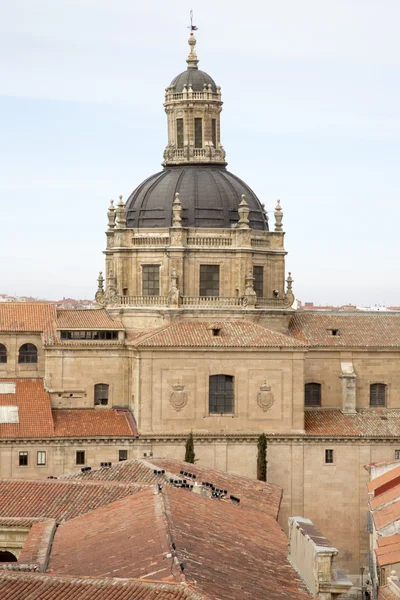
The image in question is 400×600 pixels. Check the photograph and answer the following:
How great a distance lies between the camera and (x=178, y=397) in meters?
72.8

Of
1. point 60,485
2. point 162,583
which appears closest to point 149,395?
point 60,485

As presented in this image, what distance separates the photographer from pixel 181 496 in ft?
153

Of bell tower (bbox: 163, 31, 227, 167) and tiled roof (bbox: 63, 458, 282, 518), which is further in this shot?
bell tower (bbox: 163, 31, 227, 167)

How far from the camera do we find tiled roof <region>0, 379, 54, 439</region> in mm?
70438

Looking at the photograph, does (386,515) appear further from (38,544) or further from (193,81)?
(193,81)

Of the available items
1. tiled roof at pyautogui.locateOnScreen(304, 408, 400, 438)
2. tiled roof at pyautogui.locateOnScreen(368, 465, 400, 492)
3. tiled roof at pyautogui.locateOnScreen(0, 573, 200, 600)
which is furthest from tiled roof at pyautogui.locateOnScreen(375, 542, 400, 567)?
tiled roof at pyautogui.locateOnScreen(304, 408, 400, 438)

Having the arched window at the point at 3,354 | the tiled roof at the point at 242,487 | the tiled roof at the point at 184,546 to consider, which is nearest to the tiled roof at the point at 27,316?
the arched window at the point at 3,354

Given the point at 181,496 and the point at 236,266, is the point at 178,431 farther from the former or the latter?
the point at 181,496

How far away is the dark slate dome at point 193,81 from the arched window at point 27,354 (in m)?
17.3

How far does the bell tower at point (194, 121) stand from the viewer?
80.7 meters

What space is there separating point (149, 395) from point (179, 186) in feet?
43.7

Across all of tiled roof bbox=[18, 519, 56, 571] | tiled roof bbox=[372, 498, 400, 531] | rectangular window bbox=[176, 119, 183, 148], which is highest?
rectangular window bbox=[176, 119, 183, 148]

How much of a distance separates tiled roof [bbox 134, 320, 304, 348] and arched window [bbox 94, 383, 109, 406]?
3340 millimetres

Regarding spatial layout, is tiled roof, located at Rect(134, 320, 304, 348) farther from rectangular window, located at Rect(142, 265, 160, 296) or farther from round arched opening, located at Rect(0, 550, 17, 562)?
round arched opening, located at Rect(0, 550, 17, 562)
